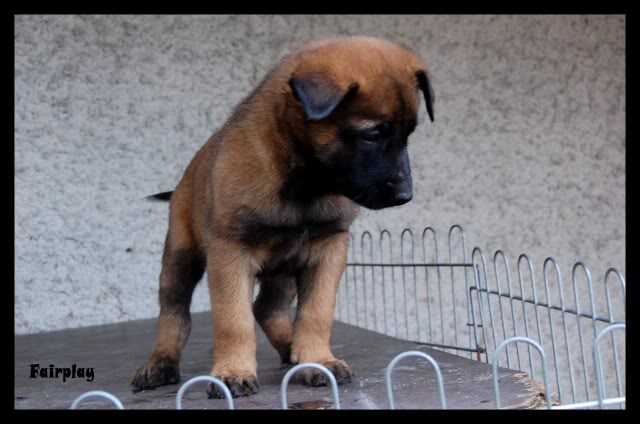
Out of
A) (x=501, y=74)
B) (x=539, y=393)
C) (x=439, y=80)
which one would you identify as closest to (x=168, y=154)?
(x=439, y=80)

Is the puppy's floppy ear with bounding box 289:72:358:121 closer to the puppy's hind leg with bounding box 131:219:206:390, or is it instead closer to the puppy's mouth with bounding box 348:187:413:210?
the puppy's mouth with bounding box 348:187:413:210

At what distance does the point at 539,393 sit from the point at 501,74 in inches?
180

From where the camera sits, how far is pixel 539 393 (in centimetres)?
279

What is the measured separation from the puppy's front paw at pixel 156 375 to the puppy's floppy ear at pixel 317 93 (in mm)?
1209

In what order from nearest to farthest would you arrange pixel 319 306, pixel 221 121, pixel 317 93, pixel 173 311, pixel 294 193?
pixel 317 93 → pixel 294 193 → pixel 319 306 → pixel 173 311 → pixel 221 121

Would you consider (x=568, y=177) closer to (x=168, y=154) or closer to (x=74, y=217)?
(x=168, y=154)

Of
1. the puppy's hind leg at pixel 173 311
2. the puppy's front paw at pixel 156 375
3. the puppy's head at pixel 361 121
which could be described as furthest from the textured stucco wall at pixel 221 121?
the puppy's head at pixel 361 121

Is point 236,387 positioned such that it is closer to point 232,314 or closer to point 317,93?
point 232,314

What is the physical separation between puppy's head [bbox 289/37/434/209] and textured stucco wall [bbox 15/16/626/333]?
3.62m

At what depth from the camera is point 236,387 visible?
108 inches

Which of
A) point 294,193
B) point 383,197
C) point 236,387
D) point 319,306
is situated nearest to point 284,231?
point 294,193

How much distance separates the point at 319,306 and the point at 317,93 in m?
0.89

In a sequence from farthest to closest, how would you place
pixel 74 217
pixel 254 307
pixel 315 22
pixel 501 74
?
pixel 501 74
pixel 315 22
pixel 74 217
pixel 254 307

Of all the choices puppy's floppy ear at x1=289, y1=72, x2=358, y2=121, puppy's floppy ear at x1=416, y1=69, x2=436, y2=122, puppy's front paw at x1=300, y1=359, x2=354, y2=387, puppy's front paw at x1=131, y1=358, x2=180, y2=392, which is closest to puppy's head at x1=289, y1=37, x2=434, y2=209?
puppy's floppy ear at x1=289, y1=72, x2=358, y2=121
